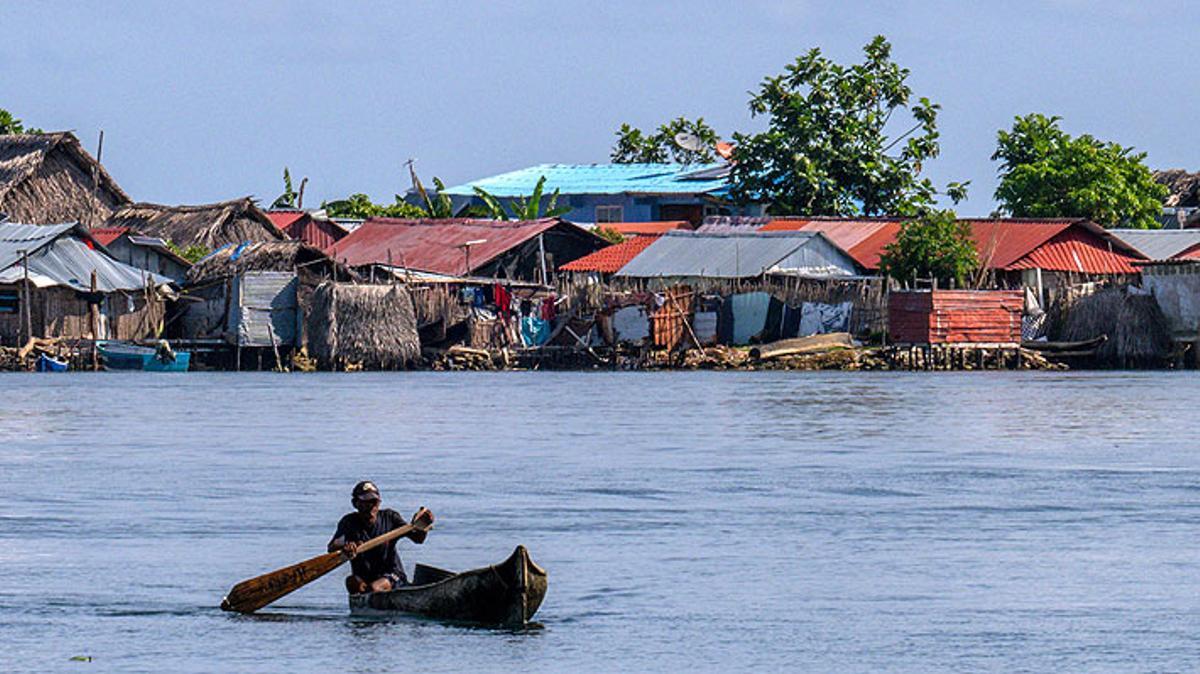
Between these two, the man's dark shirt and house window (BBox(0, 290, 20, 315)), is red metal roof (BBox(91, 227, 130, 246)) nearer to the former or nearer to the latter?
house window (BBox(0, 290, 20, 315))

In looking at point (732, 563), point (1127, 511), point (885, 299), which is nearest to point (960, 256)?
point (885, 299)

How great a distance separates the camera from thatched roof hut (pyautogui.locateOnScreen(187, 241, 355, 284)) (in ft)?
168

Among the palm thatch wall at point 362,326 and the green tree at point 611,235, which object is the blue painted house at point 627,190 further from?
the palm thatch wall at point 362,326

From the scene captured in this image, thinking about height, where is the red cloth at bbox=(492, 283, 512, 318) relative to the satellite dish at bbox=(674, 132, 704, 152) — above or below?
below

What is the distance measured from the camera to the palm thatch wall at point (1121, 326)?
49094 millimetres

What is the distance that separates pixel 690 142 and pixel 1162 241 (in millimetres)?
25815

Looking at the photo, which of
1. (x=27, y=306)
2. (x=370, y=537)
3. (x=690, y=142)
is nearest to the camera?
(x=370, y=537)

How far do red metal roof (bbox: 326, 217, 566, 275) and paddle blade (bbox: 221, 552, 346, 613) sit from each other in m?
38.1

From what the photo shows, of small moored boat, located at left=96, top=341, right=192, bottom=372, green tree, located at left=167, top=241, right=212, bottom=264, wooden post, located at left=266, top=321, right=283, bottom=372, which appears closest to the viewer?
small moored boat, located at left=96, top=341, right=192, bottom=372

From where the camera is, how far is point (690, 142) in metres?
77.1

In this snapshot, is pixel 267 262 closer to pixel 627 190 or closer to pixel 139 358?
pixel 139 358

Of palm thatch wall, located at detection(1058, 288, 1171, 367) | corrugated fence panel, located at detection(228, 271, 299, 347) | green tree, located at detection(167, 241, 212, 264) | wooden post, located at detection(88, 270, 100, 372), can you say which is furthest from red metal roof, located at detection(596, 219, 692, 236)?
wooden post, located at detection(88, 270, 100, 372)

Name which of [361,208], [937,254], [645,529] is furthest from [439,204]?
[645,529]

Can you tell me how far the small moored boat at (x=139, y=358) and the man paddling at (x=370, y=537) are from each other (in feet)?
112
